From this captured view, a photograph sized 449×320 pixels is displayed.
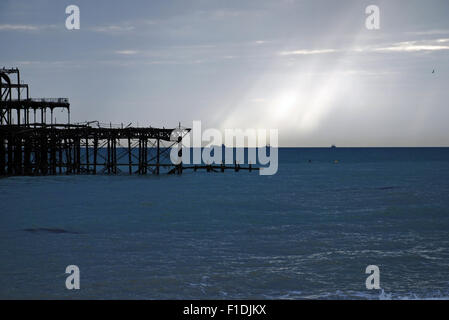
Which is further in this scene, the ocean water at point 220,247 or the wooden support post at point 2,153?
the wooden support post at point 2,153

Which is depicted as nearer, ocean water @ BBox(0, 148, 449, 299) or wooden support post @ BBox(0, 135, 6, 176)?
ocean water @ BBox(0, 148, 449, 299)

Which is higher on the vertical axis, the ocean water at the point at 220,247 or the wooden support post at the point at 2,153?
the wooden support post at the point at 2,153

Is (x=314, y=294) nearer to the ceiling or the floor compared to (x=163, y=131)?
nearer to the floor

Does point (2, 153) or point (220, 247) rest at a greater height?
point (2, 153)

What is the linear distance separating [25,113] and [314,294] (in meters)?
55.5

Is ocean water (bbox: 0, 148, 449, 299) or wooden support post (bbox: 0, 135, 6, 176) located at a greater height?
wooden support post (bbox: 0, 135, 6, 176)

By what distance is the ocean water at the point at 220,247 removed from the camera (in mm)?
14719

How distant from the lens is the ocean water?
14719 mm

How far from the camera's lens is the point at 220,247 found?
66.7ft

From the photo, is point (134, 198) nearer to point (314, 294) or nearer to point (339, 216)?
point (339, 216)

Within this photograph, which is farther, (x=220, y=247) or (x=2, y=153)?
(x=2, y=153)

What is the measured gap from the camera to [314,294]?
14211 millimetres
